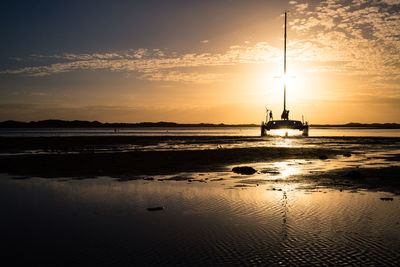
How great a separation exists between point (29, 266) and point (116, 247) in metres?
2.02

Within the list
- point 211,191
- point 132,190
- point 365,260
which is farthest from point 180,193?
point 365,260

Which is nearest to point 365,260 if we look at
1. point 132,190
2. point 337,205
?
point 337,205

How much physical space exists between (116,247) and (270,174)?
589 inches

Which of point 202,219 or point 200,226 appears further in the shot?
point 202,219

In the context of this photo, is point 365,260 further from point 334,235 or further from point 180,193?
point 180,193

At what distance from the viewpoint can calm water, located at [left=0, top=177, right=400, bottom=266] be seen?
304 inches

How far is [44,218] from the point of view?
1143 centimetres

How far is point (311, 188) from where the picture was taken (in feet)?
54.1

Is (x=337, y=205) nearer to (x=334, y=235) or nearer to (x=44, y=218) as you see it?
(x=334, y=235)

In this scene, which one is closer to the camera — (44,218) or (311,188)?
(44,218)

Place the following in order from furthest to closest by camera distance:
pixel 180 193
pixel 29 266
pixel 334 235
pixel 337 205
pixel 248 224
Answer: pixel 180 193 < pixel 337 205 < pixel 248 224 < pixel 334 235 < pixel 29 266

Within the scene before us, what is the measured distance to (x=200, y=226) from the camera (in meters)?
10.3

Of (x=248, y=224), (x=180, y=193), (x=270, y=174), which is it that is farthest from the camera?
(x=270, y=174)

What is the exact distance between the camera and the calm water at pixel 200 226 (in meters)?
7.71
